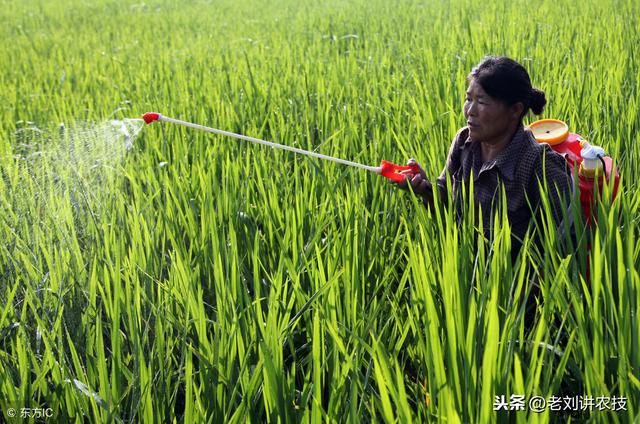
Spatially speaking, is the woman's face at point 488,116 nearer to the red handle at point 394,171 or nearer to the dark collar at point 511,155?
the dark collar at point 511,155

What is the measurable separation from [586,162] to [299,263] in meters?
0.76

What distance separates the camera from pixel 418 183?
81.1 inches

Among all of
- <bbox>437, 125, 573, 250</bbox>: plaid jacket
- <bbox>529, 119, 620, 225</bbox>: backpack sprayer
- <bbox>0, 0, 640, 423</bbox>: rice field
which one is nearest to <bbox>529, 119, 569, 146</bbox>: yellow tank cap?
<bbox>529, 119, 620, 225</bbox>: backpack sprayer

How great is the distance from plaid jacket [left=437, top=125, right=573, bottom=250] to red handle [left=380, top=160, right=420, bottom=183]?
0.14 meters

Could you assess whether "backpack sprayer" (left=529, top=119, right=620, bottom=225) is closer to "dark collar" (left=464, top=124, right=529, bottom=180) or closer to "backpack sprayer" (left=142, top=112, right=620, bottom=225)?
"backpack sprayer" (left=142, top=112, right=620, bottom=225)

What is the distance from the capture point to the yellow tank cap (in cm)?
214

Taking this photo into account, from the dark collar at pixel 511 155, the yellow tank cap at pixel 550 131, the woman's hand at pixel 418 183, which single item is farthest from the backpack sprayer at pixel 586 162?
the woman's hand at pixel 418 183

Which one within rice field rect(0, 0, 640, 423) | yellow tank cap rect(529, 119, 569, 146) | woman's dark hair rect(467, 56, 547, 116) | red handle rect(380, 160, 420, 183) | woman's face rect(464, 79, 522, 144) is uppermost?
woman's dark hair rect(467, 56, 547, 116)

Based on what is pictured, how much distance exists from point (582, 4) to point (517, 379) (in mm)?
6544

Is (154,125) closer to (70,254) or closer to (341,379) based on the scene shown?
(70,254)

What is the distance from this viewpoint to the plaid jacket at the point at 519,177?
1.95 m

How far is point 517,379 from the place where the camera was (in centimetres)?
112

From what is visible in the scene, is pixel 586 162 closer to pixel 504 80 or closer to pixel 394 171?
pixel 504 80

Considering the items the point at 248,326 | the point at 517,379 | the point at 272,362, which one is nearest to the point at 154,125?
the point at 248,326
